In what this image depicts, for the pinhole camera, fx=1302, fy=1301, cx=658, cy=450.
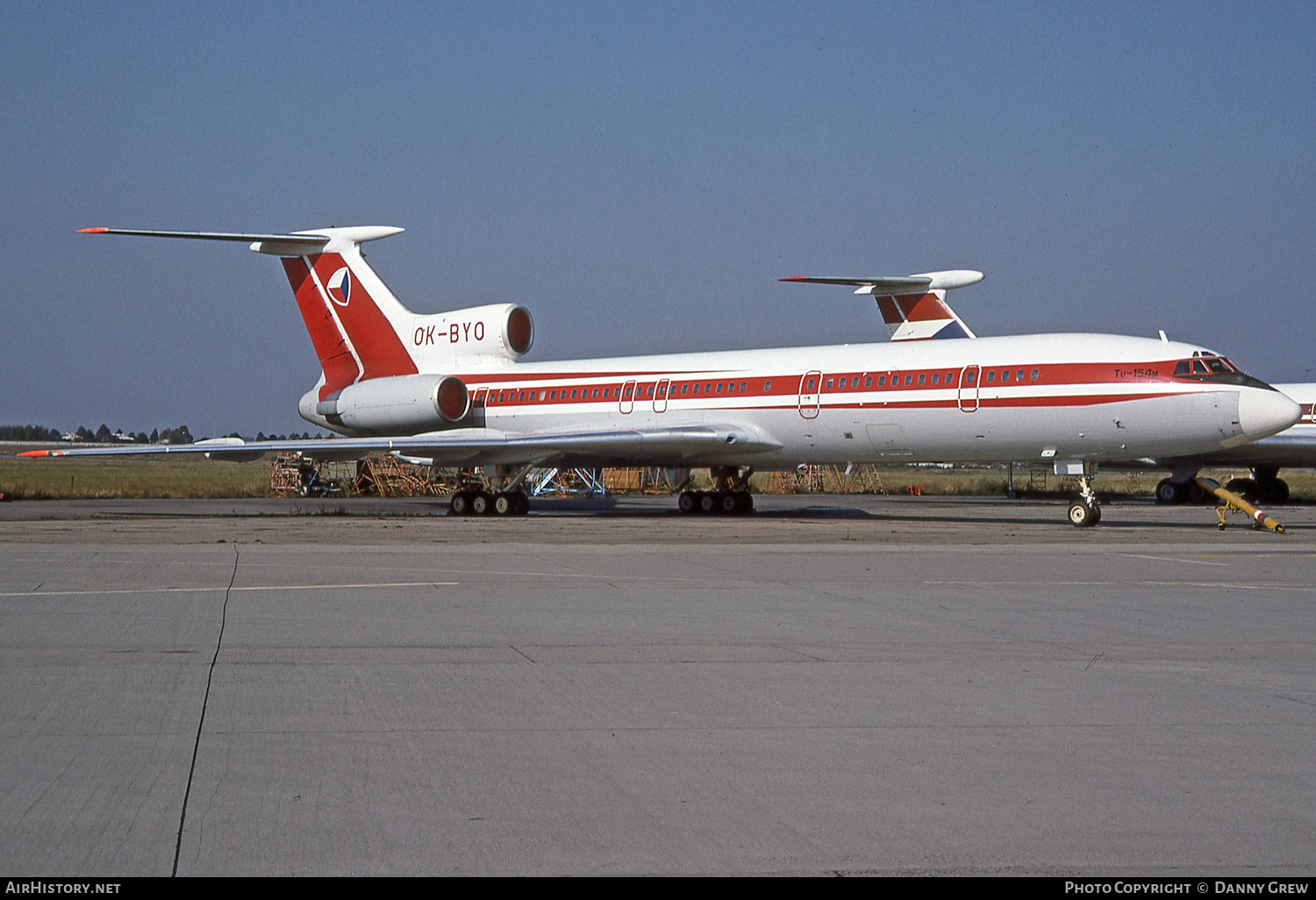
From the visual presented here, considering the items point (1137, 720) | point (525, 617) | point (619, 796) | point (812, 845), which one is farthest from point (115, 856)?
point (525, 617)

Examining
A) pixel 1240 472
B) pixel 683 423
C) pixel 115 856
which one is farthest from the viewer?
pixel 1240 472

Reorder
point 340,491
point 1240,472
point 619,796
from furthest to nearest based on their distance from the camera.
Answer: point 1240,472
point 340,491
point 619,796

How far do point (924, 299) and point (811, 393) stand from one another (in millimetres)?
13656

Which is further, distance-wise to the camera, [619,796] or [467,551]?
[467,551]

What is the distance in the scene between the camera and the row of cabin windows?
23.7 metres

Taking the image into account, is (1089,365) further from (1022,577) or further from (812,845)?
(812,845)

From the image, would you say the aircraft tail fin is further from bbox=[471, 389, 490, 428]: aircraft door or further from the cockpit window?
the cockpit window

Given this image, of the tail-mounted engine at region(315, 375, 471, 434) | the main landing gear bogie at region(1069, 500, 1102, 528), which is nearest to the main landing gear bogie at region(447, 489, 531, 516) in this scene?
the tail-mounted engine at region(315, 375, 471, 434)

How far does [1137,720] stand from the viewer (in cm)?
656

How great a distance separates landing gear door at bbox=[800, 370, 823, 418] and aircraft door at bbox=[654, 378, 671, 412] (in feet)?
11.9

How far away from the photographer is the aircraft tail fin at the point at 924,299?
3800 centimetres

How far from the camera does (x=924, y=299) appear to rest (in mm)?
38281

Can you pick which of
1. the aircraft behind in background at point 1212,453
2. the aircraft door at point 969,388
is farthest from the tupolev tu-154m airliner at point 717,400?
the aircraft behind in background at point 1212,453

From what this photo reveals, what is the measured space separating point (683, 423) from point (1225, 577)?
1515 cm
